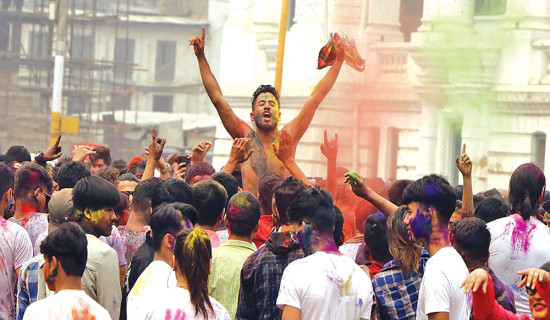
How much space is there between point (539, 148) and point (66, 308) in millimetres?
15049

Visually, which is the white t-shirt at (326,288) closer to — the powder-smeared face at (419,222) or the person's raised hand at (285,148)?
the powder-smeared face at (419,222)

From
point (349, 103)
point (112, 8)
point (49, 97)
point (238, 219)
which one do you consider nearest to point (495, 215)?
point (238, 219)

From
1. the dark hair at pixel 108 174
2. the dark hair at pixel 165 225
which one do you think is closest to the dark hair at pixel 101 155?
the dark hair at pixel 108 174

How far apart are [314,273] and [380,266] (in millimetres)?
1154

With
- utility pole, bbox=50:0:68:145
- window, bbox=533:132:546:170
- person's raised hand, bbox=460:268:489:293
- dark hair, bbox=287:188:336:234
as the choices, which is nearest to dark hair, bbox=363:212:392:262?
dark hair, bbox=287:188:336:234

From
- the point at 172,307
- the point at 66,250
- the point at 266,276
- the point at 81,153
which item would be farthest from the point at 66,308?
the point at 81,153

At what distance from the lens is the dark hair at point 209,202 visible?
21.7 ft

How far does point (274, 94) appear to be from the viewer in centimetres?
930

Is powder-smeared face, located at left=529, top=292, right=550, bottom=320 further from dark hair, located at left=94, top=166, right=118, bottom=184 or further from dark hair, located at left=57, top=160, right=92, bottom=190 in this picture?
dark hair, located at left=94, top=166, right=118, bottom=184

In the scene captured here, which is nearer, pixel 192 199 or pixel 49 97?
pixel 192 199

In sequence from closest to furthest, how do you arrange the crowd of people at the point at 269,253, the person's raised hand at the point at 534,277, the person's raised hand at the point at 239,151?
the person's raised hand at the point at 534,277, the crowd of people at the point at 269,253, the person's raised hand at the point at 239,151

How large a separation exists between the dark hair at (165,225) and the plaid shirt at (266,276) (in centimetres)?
39

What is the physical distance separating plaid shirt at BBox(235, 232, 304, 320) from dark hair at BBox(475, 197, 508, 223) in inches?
102

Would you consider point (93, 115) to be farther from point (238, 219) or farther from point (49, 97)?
point (238, 219)
